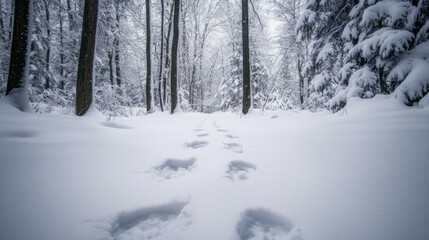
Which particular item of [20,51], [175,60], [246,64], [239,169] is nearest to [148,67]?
[175,60]

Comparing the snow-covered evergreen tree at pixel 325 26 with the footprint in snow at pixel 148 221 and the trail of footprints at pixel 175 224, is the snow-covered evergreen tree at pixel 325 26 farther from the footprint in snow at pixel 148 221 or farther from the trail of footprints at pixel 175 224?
the footprint in snow at pixel 148 221

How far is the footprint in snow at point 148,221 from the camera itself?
905mm

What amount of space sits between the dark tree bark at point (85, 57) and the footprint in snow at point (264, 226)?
508 centimetres

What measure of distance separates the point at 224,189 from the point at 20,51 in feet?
17.3

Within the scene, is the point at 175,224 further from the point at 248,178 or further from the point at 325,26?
the point at 325,26

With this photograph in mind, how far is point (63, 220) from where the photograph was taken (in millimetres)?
908

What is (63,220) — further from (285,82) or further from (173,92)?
(285,82)

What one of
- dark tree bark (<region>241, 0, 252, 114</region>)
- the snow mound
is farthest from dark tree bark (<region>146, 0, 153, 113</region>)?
the snow mound

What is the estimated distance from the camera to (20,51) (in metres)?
4.24

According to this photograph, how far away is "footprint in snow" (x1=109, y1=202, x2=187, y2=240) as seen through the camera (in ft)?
2.97

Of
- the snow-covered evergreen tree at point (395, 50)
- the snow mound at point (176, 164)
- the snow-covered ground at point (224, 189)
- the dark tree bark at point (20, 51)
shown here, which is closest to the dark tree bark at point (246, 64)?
the snow-covered evergreen tree at point (395, 50)

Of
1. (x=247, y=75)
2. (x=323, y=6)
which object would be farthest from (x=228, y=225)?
(x=247, y=75)

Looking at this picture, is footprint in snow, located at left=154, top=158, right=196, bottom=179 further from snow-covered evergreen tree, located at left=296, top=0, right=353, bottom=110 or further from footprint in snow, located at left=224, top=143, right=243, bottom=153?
snow-covered evergreen tree, located at left=296, top=0, right=353, bottom=110

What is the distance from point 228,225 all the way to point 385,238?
587 millimetres
